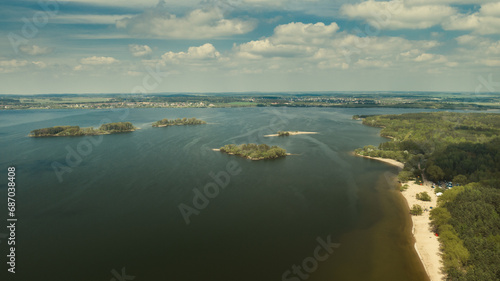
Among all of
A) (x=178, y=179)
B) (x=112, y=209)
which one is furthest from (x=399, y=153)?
(x=112, y=209)

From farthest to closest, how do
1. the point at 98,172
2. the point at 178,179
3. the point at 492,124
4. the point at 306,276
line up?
the point at 492,124
the point at 98,172
the point at 178,179
the point at 306,276

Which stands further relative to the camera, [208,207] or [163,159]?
[163,159]

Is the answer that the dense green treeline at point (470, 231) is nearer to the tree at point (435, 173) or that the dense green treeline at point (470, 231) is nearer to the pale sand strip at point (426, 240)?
the pale sand strip at point (426, 240)

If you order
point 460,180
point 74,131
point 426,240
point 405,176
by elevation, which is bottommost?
point 426,240

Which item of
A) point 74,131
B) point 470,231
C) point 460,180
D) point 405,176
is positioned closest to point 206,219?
point 470,231

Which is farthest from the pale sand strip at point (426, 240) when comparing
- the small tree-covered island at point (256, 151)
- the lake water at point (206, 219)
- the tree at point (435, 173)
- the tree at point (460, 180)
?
the small tree-covered island at point (256, 151)

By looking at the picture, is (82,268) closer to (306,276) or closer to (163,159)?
(306,276)

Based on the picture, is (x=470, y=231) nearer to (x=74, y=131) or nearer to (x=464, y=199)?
(x=464, y=199)
